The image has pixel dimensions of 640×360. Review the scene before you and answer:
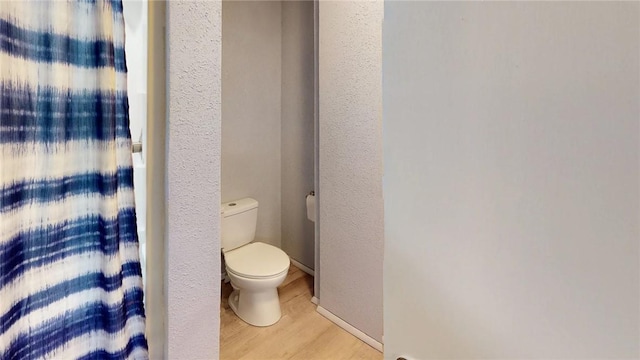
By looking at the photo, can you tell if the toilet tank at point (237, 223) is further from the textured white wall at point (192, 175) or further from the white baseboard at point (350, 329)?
the textured white wall at point (192, 175)

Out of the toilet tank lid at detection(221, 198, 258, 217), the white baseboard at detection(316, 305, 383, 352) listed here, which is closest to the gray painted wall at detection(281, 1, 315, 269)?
the toilet tank lid at detection(221, 198, 258, 217)

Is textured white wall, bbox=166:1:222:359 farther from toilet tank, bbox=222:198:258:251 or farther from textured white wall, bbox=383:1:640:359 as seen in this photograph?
toilet tank, bbox=222:198:258:251

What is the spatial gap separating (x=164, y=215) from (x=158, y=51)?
1.74ft

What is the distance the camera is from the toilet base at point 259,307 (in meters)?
1.93

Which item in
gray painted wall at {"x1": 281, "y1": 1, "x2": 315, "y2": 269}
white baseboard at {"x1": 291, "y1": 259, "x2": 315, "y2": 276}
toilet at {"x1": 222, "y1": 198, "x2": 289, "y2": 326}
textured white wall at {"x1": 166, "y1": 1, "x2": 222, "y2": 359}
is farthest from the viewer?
white baseboard at {"x1": 291, "y1": 259, "x2": 315, "y2": 276}

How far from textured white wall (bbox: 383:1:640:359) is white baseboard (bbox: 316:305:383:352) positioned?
1466mm

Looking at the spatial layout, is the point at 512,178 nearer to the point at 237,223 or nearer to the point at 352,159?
the point at 352,159

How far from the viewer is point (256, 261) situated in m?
1.98

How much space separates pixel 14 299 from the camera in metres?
0.78

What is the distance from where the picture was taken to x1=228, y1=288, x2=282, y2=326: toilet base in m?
1.93

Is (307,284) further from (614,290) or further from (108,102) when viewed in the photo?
(614,290)

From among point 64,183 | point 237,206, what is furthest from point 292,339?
point 64,183

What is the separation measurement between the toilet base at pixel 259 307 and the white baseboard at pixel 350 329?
0.28m

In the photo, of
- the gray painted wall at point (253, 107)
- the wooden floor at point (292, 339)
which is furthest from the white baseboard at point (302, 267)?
the wooden floor at point (292, 339)
